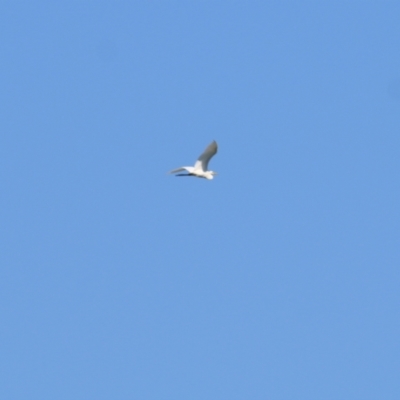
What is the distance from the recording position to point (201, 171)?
151 metres

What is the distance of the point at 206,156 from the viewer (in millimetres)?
149625

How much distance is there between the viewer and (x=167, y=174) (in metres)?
148

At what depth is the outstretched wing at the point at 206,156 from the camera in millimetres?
148750

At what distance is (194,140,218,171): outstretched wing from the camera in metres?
149

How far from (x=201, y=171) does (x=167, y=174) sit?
379 centimetres
